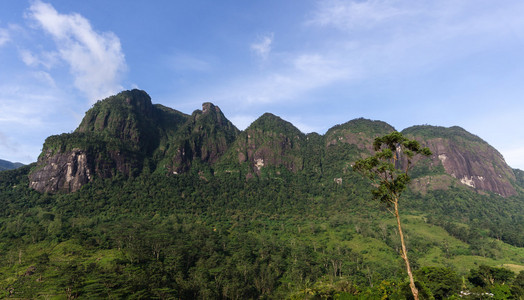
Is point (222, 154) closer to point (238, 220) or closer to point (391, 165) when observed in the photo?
point (238, 220)

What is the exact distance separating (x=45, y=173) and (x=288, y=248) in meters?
134

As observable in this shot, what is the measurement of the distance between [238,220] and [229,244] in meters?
31.6

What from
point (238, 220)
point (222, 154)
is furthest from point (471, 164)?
point (222, 154)

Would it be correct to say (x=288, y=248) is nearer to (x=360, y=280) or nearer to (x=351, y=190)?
(x=360, y=280)

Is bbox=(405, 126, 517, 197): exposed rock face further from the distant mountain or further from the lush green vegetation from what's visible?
the lush green vegetation

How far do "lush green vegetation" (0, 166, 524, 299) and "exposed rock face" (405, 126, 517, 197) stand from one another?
17.8m

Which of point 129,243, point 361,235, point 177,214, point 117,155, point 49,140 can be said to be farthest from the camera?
point 117,155

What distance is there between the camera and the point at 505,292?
3838 cm

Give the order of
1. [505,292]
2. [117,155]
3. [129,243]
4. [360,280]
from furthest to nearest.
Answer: [117,155]
[129,243]
[360,280]
[505,292]

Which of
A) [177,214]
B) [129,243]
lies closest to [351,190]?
A: [177,214]

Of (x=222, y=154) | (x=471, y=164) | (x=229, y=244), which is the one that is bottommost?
(x=229, y=244)

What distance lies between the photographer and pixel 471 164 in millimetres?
175750

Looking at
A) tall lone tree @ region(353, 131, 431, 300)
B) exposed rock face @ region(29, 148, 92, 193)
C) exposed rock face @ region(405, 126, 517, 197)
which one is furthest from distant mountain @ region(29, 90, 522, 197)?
tall lone tree @ region(353, 131, 431, 300)

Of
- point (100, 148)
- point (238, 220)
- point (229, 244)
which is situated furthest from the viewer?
point (100, 148)
